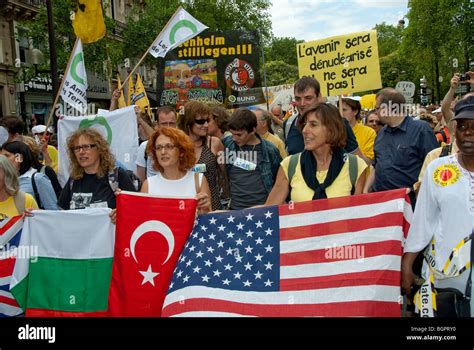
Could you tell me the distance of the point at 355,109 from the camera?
7.10 metres

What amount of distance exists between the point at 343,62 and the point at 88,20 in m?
4.32

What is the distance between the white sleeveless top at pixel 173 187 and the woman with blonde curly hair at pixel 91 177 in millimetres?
241

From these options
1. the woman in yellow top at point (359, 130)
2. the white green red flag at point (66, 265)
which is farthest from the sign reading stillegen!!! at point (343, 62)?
the white green red flag at point (66, 265)

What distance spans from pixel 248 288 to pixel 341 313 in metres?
0.65

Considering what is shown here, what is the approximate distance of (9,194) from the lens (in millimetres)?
4699

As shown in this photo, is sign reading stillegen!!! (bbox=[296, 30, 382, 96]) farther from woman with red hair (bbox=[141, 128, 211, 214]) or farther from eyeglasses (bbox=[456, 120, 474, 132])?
eyeglasses (bbox=[456, 120, 474, 132])

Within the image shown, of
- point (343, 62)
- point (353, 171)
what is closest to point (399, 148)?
point (353, 171)

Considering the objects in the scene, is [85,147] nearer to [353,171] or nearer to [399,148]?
[353,171]

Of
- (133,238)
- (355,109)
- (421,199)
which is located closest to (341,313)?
(421,199)

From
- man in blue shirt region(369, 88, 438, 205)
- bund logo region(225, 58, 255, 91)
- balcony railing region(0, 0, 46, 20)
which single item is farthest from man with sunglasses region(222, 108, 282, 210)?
balcony railing region(0, 0, 46, 20)

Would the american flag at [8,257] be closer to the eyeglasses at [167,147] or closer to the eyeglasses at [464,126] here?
the eyeglasses at [167,147]

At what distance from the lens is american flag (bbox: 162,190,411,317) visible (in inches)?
146
